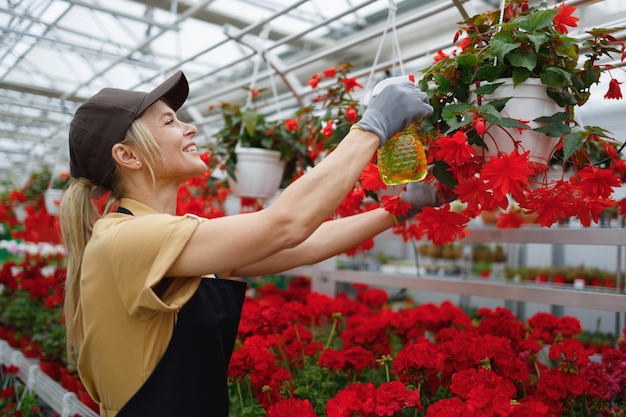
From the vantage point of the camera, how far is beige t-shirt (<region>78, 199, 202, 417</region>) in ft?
2.97

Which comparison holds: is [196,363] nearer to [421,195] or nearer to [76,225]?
[76,225]

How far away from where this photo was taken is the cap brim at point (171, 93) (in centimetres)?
108

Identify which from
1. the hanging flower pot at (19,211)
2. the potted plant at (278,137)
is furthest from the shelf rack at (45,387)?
Result: the hanging flower pot at (19,211)

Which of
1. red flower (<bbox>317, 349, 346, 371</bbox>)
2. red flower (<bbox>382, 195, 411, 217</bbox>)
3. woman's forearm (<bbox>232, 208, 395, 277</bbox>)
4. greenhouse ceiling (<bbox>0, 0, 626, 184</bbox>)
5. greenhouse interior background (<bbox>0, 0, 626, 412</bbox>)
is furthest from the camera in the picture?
greenhouse ceiling (<bbox>0, 0, 626, 184</bbox>)

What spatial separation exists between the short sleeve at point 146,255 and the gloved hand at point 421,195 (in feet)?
1.90

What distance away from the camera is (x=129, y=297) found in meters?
0.94

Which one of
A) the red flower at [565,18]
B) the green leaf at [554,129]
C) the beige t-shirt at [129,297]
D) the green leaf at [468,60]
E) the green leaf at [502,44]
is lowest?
the beige t-shirt at [129,297]

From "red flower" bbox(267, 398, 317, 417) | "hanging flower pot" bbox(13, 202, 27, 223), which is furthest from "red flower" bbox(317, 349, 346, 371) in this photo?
"hanging flower pot" bbox(13, 202, 27, 223)

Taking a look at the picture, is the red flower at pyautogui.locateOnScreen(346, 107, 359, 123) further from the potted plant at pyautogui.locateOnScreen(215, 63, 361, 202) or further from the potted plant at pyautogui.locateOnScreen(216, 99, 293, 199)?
the potted plant at pyautogui.locateOnScreen(216, 99, 293, 199)

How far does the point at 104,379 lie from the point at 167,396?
0.44 ft

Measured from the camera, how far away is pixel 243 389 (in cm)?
165

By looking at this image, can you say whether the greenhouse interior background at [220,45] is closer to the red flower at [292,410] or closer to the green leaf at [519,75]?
the green leaf at [519,75]

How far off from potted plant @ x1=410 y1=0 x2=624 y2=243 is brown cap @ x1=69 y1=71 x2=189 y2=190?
1.90 feet

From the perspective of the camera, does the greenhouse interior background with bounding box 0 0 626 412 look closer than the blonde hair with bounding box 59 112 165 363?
No
